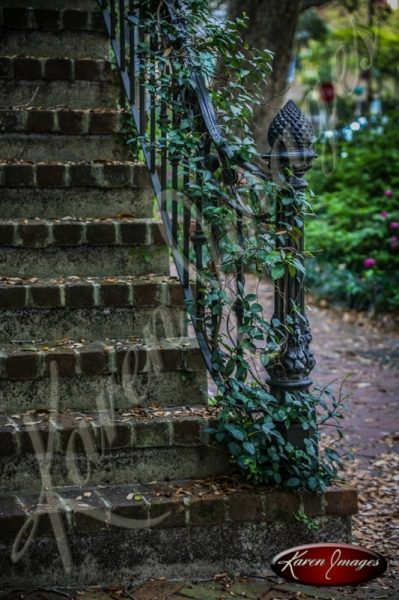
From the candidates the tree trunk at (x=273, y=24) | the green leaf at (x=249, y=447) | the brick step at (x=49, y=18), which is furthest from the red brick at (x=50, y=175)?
the tree trunk at (x=273, y=24)

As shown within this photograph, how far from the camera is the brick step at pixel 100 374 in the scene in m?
3.47

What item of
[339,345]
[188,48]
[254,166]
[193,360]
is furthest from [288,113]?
[339,345]

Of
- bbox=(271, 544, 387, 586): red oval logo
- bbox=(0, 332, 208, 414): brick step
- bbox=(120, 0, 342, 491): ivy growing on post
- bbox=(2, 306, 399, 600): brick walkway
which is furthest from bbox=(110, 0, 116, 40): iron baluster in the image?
bbox=(271, 544, 387, 586): red oval logo

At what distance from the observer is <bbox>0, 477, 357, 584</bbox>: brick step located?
10.1ft

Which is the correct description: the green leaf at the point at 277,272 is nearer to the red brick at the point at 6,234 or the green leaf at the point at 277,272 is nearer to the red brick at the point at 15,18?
the red brick at the point at 6,234

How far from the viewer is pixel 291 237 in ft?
11.0

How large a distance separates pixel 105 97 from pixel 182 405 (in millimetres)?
2122

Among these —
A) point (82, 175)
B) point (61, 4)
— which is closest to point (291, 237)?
point (82, 175)

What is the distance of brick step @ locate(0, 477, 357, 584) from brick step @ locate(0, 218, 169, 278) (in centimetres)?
117

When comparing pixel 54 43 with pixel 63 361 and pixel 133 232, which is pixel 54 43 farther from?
pixel 63 361

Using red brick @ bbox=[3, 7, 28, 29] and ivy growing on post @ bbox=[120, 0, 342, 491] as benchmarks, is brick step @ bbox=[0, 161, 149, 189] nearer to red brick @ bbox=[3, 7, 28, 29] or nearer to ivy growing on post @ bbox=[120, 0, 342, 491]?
ivy growing on post @ bbox=[120, 0, 342, 491]

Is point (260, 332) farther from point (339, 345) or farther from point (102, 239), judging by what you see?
point (339, 345)

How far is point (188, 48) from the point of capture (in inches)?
148

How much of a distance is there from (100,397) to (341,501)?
1084 mm
